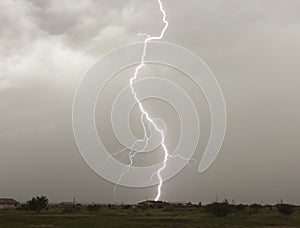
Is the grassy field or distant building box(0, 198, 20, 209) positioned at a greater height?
distant building box(0, 198, 20, 209)

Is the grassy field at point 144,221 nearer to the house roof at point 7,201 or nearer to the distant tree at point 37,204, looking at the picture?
the distant tree at point 37,204

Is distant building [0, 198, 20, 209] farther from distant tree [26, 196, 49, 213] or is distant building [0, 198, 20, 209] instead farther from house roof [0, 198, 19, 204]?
distant tree [26, 196, 49, 213]

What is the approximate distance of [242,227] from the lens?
143ft

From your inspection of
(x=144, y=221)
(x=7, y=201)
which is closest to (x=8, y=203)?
(x=7, y=201)

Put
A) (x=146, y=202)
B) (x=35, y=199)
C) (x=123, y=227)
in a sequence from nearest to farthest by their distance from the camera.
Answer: (x=123, y=227) → (x=35, y=199) → (x=146, y=202)

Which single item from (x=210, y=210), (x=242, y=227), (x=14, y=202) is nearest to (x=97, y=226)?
(x=242, y=227)

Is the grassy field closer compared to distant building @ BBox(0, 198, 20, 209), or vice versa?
the grassy field

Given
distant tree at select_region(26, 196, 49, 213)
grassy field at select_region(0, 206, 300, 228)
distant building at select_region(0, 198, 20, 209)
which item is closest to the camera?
grassy field at select_region(0, 206, 300, 228)

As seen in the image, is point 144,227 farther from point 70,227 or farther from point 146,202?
point 146,202

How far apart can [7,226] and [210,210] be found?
34.8 m

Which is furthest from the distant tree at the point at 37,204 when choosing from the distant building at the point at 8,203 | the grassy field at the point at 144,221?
the distant building at the point at 8,203


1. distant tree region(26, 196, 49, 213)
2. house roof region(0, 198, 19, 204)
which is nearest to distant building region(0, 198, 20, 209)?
house roof region(0, 198, 19, 204)

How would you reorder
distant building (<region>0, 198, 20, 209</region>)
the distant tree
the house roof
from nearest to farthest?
1. the distant tree
2. distant building (<region>0, 198, 20, 209</region>)
3. the house roof

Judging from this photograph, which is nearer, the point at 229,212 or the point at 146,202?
the point at 229,212
